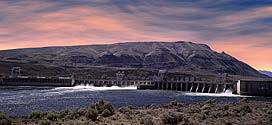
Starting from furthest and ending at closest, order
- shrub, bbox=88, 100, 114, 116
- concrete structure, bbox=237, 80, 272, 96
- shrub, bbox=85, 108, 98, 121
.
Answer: concrete structure, bbox=237, 80, 272, 96
shrub, bbox=88, 100, 114, 116
shrub, bbox=85, 108, 98, 121

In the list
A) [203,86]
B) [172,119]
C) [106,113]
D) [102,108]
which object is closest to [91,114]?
[106,113]

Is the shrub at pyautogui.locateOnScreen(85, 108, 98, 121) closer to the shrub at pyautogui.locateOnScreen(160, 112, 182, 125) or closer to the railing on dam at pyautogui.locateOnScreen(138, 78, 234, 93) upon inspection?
the shrub at pyautogui.locateOnScreen(160, 112, 182, 125)

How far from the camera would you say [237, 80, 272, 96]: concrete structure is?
422ft

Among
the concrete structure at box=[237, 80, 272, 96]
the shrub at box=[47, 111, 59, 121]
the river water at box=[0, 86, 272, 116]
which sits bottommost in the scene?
the river water at box=[0, 86, 272, 116]

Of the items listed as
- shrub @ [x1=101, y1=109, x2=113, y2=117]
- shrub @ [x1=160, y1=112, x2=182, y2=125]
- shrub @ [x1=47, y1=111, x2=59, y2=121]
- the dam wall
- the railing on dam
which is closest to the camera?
shrub @ [x1=160, y1=112, x2=182, y2=125]

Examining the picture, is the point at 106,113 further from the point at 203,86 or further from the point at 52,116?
the point at 203,86

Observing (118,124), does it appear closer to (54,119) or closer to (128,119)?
(128,119)

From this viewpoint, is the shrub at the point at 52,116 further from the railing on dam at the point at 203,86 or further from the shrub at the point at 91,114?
the railing on dam at the point at 203,86

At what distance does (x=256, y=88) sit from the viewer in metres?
131

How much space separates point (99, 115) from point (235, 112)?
15.1 m

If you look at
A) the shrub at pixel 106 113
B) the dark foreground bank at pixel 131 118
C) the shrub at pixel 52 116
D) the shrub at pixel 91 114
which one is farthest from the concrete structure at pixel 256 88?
the shrub at pixel 52 116

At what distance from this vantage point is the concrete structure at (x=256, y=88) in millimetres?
128625

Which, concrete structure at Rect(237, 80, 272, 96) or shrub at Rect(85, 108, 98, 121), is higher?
shrub at Rect(85, 108, 98, 121)

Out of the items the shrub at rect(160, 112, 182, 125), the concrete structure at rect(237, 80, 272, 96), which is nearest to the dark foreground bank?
the shrub at rect(160, 112, 182, 125)
